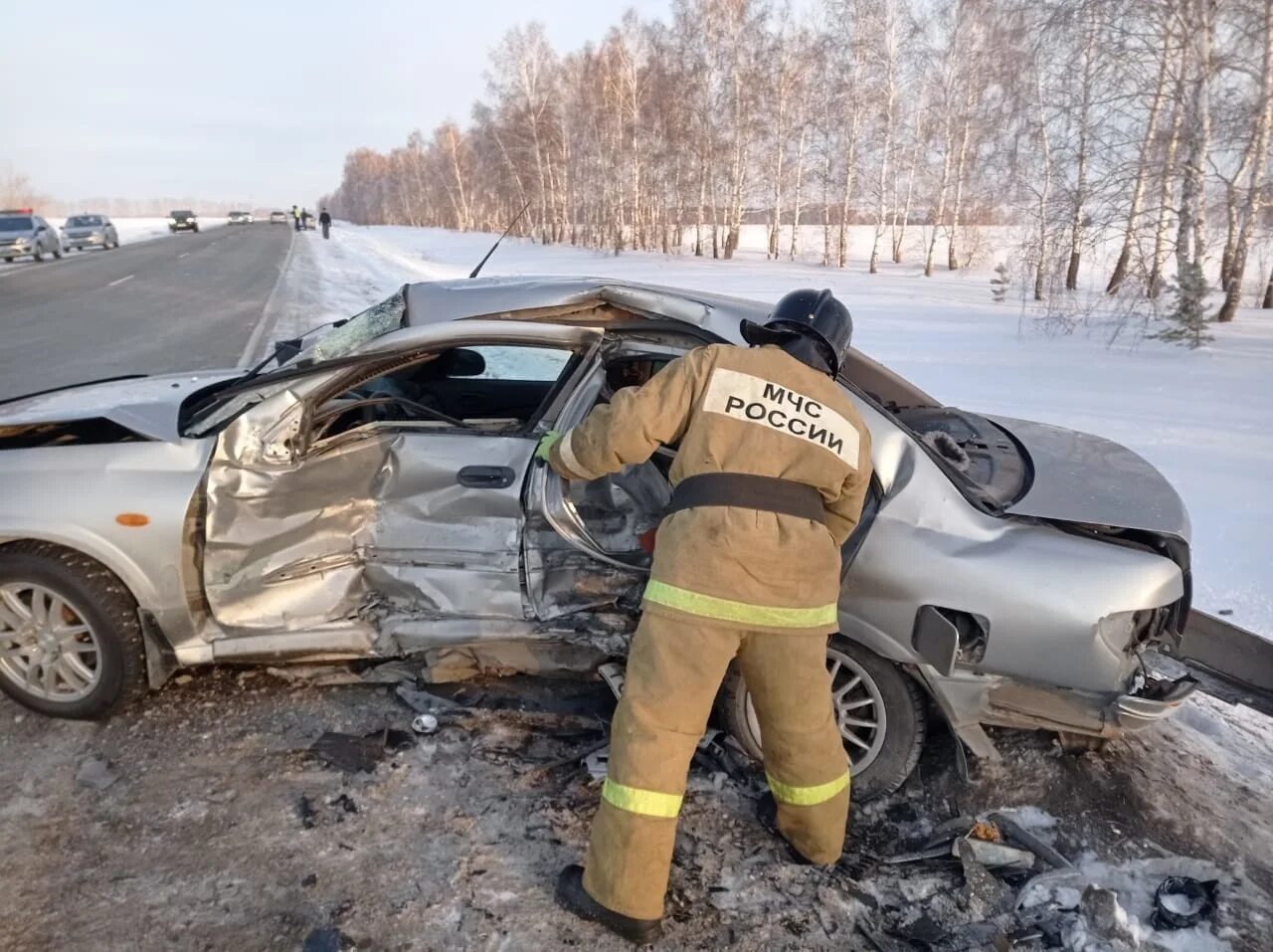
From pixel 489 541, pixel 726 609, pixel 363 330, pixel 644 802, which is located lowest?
pixel 644 802

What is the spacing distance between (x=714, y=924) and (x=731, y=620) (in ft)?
2.88

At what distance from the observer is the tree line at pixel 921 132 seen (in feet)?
41.7

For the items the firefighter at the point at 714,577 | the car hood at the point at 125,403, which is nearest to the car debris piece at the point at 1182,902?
the firefighter at the point at 714,577

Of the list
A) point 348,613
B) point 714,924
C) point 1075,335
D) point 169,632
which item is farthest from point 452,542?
point 1075,335

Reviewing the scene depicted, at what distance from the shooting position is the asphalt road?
30.5ft

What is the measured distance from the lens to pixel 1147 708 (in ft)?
8.72

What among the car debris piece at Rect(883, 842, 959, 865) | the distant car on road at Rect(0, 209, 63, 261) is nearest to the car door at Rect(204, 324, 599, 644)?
the car debris piece at Rect(883, 842, 959, 865)

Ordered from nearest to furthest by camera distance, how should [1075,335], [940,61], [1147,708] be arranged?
[1147,708]
[1075,335]
[940,61]

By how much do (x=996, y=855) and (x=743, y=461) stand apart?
1499 millimetres

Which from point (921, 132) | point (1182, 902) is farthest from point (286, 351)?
point (921, 132)

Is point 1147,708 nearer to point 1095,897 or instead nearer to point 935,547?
point 1095,897

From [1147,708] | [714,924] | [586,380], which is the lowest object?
[714,924]

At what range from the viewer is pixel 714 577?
7.53ft

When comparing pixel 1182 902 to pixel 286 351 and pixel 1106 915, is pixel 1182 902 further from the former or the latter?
pixel 286 351
